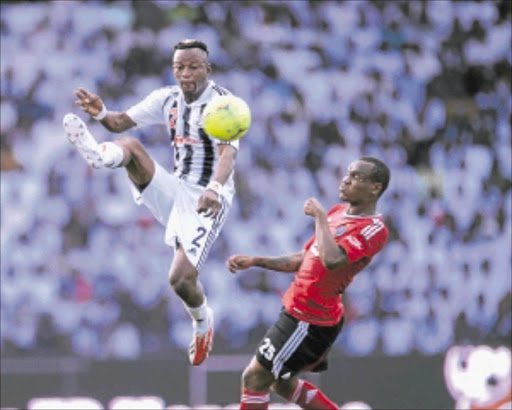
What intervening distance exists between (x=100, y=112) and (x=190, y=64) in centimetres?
57

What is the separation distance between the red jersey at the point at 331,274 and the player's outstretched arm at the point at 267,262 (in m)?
0.06

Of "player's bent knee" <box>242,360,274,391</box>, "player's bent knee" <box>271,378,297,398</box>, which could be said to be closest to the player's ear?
"player's bent knee" <box>242,360,274,391</box>

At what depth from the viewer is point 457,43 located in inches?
528

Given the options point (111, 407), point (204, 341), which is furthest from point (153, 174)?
point (111, 407)

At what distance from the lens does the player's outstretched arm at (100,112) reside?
626 centimetres

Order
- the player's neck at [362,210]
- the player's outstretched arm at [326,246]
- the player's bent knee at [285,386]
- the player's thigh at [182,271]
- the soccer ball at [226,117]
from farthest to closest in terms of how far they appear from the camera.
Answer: the player's bent knee at [285,386] < the player's neck at [362,210] < the player's thigh at [182,271] < the player's outstretched arm at [326,246] < the soccer ball at [226,117]

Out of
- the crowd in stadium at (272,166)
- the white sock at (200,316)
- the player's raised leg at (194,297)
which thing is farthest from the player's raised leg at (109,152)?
the crowd in stadium at (272,166)

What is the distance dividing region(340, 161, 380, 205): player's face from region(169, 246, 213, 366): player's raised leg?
100 cm

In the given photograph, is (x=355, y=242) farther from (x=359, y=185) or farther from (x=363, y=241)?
(x=359, y=185)

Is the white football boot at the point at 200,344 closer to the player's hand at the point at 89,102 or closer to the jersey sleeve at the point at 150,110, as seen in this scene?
the jersey sleeve at the point at 150,110

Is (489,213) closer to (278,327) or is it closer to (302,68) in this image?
(302,68)

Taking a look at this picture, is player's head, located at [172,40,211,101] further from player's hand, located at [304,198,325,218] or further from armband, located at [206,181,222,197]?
player's hand, located at [304,198,325,218]

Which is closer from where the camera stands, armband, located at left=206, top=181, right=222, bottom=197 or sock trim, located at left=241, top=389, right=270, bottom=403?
armband, located at left=206, top=181, right=222, bottom=197

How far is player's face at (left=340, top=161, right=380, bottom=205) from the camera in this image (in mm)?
6637
